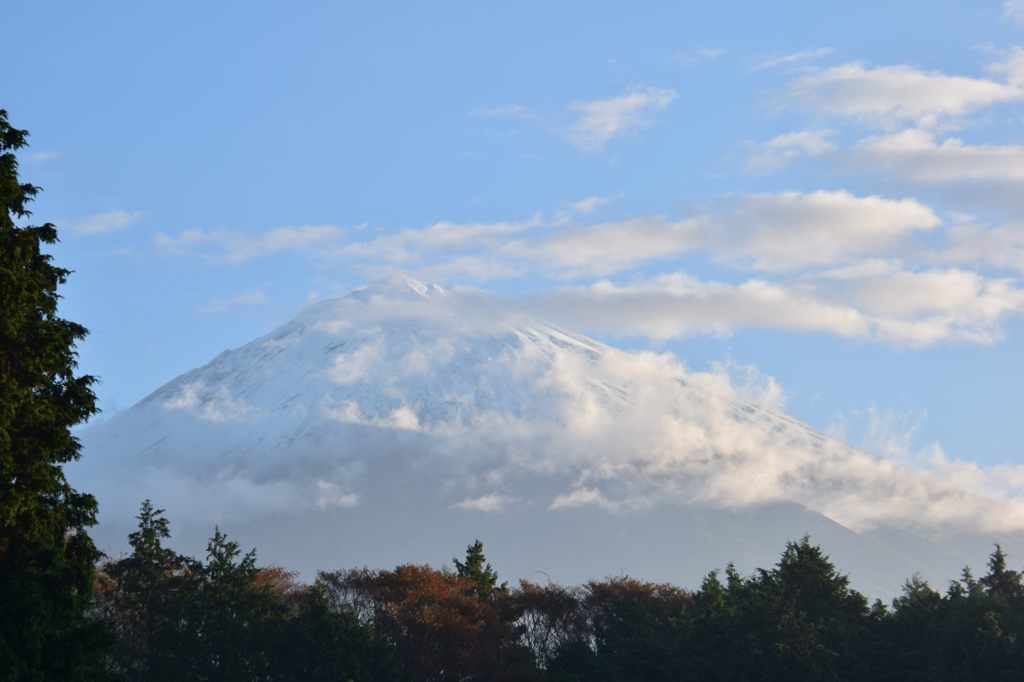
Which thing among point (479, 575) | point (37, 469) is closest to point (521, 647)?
point (479, 575)

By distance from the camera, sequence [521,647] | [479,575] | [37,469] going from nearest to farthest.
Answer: [37,469]
[521,647]
[479,575]

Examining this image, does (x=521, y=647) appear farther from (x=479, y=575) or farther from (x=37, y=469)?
(x=37, y=469)

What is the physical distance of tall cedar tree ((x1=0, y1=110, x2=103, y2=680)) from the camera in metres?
34.2

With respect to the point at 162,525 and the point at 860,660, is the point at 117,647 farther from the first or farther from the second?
the point at 860,660

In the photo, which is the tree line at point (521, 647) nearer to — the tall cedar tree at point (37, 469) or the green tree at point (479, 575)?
the green tree at point (479, 575)

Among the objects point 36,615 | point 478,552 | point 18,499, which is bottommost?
point 36,615

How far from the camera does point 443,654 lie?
8125 cm

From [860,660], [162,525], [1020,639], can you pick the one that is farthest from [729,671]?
[162,525]

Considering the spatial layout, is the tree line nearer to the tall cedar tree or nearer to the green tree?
the green tree

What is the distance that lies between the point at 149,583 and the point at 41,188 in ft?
135

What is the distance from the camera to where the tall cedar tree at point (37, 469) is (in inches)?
1346

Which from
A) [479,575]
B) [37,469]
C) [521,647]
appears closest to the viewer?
[37,469]

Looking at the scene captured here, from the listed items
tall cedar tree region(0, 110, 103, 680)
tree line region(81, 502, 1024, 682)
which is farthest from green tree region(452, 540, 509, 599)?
tall cedar tree region(0, 110, 103, 680)

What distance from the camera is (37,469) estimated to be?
35250 mm
